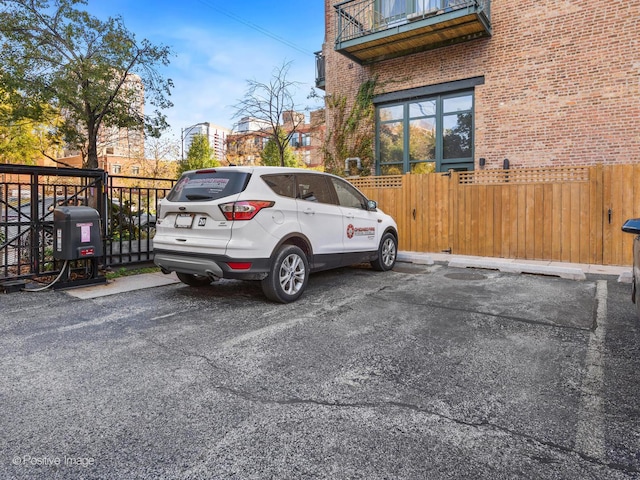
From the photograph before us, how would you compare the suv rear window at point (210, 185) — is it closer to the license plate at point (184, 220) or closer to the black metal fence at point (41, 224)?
the license plate at point (184, 220)

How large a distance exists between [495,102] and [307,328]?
9.85m

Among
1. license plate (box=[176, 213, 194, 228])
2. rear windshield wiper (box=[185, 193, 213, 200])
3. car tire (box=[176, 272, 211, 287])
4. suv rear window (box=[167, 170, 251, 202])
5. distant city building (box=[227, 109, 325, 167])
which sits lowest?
car tire (box=[176, 272, 211, 287])

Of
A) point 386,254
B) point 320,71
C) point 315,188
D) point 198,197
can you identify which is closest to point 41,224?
point 198,197

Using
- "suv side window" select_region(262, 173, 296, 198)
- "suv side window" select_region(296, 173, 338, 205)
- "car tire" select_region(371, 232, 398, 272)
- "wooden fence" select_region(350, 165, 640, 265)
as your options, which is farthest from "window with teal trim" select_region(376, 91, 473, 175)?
"suv side window" select_region(262, 173, 296, 198)

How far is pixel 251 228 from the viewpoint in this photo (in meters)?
5.02

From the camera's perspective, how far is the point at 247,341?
401 centimetres

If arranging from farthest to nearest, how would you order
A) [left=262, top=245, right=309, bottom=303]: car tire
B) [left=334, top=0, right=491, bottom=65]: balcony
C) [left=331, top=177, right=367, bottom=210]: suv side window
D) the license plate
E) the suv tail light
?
[left=334, top=0, right=491, bottom=65]: balcony < [left=331, top=177, right=367, bottom=210]: suv side window < the license plate < [left=262, top=245, right=309, bottom=303]: car tire < the suv tail light

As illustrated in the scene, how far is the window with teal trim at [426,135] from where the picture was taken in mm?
12211

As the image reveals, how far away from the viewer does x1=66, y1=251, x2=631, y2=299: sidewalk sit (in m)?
6.19

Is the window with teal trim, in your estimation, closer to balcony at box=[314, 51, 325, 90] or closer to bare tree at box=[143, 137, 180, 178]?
balcony at box=[314, 51, 325, 90]

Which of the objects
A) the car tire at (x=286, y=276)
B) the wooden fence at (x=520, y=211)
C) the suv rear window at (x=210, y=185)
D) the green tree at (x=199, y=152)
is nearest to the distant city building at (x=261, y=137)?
the green tree at (x=199, y=152)

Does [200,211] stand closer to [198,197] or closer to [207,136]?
[198,197]

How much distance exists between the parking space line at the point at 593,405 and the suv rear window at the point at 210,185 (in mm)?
3966

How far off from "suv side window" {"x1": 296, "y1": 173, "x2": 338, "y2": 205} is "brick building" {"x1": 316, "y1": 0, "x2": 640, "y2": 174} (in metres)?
6.88
